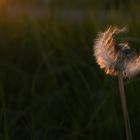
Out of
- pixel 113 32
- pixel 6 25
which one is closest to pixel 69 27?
pixel 6 25

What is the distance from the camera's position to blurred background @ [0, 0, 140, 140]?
2008 mm

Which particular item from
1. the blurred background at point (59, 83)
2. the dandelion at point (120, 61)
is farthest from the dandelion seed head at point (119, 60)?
the blurred background at point (59, 83)

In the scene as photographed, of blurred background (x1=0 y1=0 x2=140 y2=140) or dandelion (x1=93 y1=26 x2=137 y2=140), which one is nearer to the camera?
dandelion (x1=93 y1=26 x2=137 y2=140)

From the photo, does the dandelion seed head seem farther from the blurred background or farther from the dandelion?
the blurred background

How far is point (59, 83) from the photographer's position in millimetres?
2625

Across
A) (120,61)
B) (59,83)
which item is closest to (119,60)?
(120,61)

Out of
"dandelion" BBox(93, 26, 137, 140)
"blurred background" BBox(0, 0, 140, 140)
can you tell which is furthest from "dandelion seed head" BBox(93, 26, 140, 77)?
"blurred background" BBox(0, 0, 140, 140)

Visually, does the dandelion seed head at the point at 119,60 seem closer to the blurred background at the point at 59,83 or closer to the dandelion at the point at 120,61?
the dandelion at the point at 120,61

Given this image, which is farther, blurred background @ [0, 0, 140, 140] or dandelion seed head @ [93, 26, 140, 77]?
blurred background @ [0, 0, 140, 140]

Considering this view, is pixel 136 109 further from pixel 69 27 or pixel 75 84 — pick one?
pixel 69 27

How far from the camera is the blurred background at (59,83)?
6.59ft

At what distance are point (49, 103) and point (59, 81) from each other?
36cm

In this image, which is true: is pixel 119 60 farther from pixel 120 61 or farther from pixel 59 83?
pixel 59 83

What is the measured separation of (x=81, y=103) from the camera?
225cm
